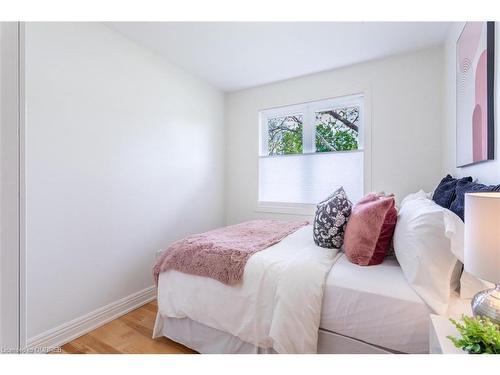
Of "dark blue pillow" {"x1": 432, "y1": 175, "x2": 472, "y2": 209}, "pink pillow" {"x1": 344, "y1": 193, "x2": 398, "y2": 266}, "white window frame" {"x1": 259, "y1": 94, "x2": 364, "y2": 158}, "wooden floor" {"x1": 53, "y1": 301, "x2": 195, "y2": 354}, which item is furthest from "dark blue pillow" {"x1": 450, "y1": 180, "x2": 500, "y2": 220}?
"wooden floor" {"x1": 53, "y1": 301, "x2": 195, "y2": 354}

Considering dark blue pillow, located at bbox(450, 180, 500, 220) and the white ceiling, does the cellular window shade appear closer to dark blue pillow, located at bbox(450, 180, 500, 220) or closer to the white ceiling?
the white ceiling

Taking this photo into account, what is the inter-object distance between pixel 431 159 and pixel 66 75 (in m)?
3.22

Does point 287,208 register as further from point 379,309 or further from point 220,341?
point 379,309

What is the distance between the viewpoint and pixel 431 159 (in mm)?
2350

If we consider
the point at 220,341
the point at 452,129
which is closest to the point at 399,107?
the point at 452,129

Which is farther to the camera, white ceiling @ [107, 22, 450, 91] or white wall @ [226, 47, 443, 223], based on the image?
white wall @ [226, 47, 443, 223]

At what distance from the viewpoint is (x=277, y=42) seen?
7.27 ft

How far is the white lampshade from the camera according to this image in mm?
687

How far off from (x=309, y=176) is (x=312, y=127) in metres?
0.61

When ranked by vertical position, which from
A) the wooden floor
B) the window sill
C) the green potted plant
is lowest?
the wooden floor

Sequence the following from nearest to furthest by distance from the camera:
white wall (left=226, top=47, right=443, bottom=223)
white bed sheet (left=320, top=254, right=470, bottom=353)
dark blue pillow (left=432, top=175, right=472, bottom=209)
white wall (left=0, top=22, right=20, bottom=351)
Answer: white wall (left=0, top=22, right=20, bottom=351) < white bed sheet (left=320, top=254, right=470, bottom=353) < dark blue pillow (left=432, top=175, right=472, bottom=209) < white wall (left=226, top=47, right=443, bottom=223)

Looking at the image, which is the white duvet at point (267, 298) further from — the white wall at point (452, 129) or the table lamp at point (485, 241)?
the white wall at point (452, 129)
